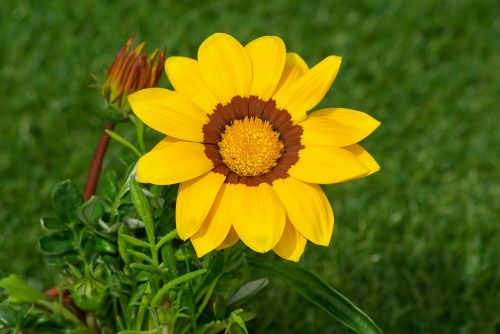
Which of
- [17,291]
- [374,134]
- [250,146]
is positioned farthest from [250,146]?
[374,134]

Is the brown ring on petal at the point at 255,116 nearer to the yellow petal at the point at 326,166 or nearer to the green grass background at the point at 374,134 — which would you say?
the yellow petal at the point at 326,166

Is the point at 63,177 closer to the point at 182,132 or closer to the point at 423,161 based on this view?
the point at 423,161

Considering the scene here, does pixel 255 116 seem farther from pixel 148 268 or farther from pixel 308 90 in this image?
pixel 148 268

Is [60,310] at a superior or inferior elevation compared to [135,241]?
inferior

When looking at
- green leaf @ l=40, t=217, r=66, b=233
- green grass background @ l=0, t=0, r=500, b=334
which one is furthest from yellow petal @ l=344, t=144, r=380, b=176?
green grass background @ l=0, t=0, r=500, b=334

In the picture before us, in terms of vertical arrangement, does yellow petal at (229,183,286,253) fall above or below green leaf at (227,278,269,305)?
above

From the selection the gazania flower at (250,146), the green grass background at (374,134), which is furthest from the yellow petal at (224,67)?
the green grass background at (374,134)

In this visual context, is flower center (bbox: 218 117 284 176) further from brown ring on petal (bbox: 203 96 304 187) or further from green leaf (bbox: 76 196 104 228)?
green leaf (bbox: 76 196 104 228)
